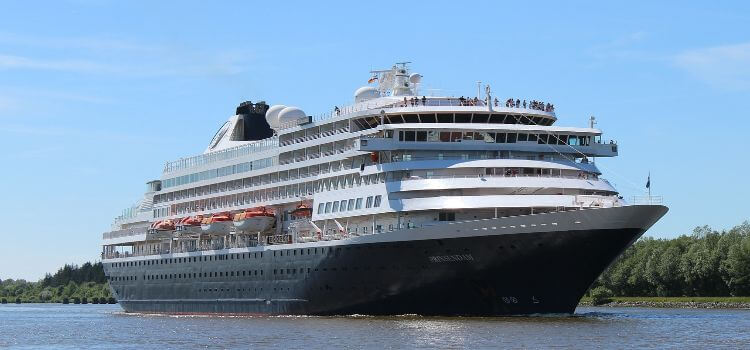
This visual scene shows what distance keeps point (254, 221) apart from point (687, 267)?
4469 cm

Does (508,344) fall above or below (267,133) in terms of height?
below

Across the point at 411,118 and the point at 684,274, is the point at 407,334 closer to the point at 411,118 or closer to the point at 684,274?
the point at 411,118

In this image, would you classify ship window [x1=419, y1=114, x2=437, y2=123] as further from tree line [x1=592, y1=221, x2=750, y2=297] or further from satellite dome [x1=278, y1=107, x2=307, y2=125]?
tree line [x1=592, y1=221, x2=750, y2=297]

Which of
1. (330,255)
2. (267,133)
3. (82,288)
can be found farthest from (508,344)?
(82,288)

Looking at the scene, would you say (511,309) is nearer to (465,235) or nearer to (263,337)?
(465,235)

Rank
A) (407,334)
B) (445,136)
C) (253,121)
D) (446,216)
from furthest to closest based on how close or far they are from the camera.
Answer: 1. (253,121)
2. (445,136)
3. (446,216)
4. (407,334)

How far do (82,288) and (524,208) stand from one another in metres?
143

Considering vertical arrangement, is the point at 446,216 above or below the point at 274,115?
below

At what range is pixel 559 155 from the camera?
61781 mm

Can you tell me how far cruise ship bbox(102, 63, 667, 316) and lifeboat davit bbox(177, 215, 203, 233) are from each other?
0.45ft

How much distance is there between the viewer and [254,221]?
230 ft

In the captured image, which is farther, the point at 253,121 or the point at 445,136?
the point at 253,121

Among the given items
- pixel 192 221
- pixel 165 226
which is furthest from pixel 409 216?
pixel 165 226

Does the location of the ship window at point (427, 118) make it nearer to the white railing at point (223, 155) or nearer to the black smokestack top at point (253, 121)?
the white railing at point (223, 155)
